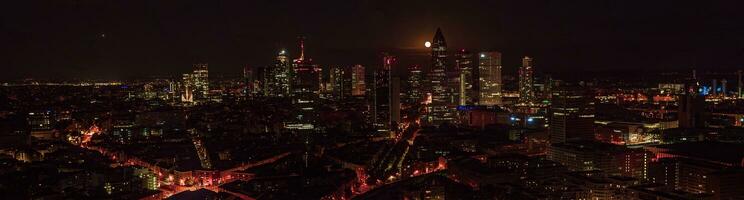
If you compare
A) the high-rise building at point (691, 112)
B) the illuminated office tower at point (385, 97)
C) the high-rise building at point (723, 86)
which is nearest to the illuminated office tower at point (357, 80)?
the illuminated office tower at point (385, 97)

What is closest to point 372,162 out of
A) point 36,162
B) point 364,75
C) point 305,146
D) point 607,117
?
point 305,146

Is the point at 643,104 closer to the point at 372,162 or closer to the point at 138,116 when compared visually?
the point at 372,162

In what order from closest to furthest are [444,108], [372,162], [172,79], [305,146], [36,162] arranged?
[36,162] → [372,162] → [305,146] → [444,108] → [172,79]

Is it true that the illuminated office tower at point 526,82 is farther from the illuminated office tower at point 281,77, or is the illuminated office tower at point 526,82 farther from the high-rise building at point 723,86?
the illuminated office tower at point 281,77

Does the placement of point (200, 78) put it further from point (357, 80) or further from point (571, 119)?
point (571, 119)

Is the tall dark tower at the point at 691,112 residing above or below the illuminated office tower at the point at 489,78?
below

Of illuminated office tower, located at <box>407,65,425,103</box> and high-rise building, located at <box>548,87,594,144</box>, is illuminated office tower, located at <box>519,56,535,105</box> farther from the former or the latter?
high-rise building, located at <box>548,87,594,144</box>

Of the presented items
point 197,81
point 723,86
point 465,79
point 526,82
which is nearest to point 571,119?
point 465,79
